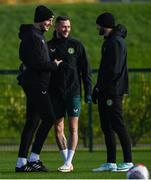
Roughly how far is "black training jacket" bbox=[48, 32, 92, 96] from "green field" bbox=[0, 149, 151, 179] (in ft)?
3.41

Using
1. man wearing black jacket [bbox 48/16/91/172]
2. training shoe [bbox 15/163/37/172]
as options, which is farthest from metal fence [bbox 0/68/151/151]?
training shoe [bbox 15/163/37/172]

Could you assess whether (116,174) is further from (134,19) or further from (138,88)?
(134,19)

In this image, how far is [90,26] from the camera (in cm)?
3656

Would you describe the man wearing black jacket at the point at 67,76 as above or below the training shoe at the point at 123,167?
above

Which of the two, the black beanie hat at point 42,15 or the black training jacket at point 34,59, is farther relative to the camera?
the black beanie hat at point 42,15

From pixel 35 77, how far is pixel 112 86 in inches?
36.7

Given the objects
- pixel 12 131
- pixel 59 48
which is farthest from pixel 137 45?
pixel 59 48

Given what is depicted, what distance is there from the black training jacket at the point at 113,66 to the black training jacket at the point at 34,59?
0.61m

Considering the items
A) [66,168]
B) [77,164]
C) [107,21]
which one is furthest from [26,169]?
[107,21]

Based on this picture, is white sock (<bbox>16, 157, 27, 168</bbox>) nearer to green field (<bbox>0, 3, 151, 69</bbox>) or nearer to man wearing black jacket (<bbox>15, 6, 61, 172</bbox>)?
man wearing black jacket (<bbox>15, 6, 61, 172</bbox>)

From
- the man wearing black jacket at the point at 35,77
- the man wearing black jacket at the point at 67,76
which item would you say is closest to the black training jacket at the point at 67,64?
the man wearing black jacket at the point at 67,76

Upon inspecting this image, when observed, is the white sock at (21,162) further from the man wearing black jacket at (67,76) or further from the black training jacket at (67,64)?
the black training jacket at (67,64)

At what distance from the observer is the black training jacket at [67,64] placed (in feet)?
41.2

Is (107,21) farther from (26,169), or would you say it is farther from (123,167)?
(26,169)
